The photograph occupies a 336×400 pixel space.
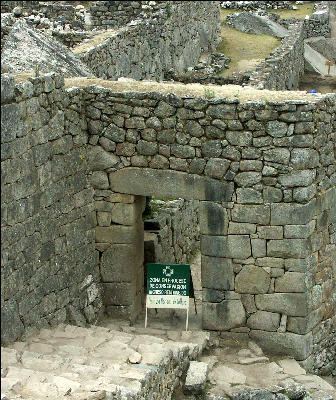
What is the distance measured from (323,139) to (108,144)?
278 centimetres

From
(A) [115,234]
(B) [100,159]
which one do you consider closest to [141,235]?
(A) [115,234]

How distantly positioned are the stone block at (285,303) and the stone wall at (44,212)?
7.43ft

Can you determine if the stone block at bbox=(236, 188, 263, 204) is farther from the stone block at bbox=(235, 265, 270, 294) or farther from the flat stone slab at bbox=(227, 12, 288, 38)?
the flat stone slab at bbox=(227, 12, 288, 38)

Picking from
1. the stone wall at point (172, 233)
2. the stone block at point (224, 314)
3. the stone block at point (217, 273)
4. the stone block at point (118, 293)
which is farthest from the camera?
the stone wall at point (172, 233)

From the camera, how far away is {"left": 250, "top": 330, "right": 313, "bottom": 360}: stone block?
474 inches

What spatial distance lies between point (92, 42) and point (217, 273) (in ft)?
23.4

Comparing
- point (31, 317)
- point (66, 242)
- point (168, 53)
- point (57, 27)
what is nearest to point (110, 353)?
point (31, 317)

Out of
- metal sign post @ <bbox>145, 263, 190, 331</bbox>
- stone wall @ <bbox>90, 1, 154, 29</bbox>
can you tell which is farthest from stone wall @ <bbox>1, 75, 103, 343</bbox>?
stone wall @ <bbox>90, 1, 154, 29</bbox>

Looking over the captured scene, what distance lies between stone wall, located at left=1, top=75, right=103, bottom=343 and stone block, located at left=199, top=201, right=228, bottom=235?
1544 millimetres

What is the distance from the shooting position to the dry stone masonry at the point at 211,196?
11.4 m

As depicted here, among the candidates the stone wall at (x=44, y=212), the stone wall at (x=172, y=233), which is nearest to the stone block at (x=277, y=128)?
the stone wall at (x=44, y=212)

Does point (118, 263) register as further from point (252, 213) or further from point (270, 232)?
point (270, 232)

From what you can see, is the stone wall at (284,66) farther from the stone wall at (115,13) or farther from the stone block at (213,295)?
the stone block at (213,295)

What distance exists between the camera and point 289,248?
38.7 feet
